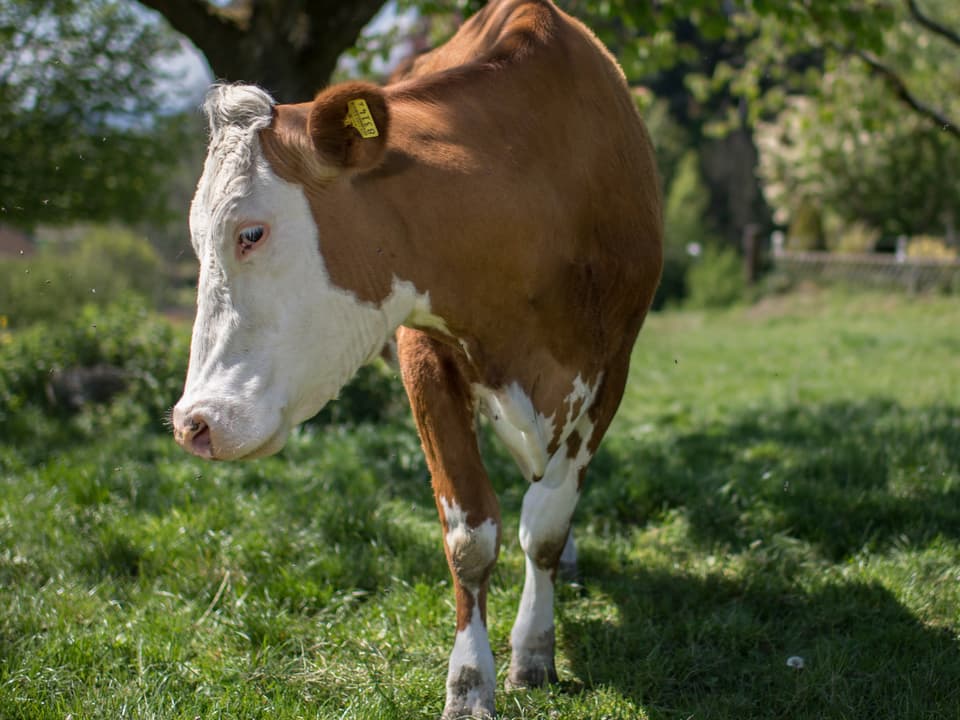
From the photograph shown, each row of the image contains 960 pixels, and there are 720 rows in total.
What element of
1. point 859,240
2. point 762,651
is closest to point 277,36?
point 762,651

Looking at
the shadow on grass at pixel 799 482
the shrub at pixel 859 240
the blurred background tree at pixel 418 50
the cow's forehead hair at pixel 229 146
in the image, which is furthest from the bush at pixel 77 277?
the shrub at pixel 859 240

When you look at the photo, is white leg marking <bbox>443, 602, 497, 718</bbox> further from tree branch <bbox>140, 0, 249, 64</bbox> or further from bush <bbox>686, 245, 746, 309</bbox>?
bush <bbox>686, 245, 746, 309</bbox>

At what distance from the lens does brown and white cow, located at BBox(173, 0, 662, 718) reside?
1947 millimetres

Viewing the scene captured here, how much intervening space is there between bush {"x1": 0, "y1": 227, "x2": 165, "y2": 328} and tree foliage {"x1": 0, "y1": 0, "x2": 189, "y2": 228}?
0.86 metres

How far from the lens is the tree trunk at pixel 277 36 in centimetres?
475

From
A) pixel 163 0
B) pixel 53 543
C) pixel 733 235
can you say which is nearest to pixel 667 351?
pixel 163 0

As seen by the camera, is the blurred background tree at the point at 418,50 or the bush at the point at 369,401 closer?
the blurred background tree at the point at 418,50

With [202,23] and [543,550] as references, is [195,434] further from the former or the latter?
[202,23]

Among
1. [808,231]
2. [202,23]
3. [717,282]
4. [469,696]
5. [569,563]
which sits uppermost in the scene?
[202,23]

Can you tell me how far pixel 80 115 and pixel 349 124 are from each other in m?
9.44

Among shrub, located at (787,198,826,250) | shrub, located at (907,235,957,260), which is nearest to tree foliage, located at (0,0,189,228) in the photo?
shrub, located at (907,235,957,260)

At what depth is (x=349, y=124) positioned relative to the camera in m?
1.96

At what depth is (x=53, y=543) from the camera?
371 centimetres

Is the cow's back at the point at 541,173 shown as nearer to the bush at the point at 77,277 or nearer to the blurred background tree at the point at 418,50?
the blurred background tree at the point at 418,50
